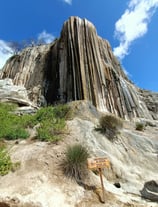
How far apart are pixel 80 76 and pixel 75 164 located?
46.0 ft

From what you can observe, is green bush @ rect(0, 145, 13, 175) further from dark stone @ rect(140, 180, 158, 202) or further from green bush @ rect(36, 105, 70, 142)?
dark stone @ rect(140, 180, 158, 202)

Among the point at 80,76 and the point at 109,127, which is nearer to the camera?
the point at 109,127

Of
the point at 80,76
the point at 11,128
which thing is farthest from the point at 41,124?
the point at 80,76

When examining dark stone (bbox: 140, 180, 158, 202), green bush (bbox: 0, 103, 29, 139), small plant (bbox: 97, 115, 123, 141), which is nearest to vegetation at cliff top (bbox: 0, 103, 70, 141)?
green bush (bbox: 0, 103, 29, 139)

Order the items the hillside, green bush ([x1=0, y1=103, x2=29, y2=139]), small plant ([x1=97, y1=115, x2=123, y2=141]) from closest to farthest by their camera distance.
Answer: the hillside → green bush ([x1=0, y1=103, x2=29, y2=139]) → small plant ([x1=97, y1=115, x2=123, y2=141])

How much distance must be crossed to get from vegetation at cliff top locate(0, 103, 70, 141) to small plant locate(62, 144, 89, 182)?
2.04 m

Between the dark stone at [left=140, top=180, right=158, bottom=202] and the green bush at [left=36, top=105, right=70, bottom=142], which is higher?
the green bush at [left=36, top=105, right=70, bottom=142]

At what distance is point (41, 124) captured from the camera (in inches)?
514

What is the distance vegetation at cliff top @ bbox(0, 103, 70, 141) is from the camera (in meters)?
11.9

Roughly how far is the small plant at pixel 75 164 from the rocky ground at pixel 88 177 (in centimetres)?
23

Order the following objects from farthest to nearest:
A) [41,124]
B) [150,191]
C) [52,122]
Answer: [52,122], [41,124], [150,191]

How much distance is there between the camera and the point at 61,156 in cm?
1004

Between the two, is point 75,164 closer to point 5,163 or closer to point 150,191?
point 5,163

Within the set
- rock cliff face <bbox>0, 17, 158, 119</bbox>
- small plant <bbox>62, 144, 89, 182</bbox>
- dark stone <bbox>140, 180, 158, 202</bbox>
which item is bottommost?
dark stone <bbox>140, 180, 158, 202</bbox>
